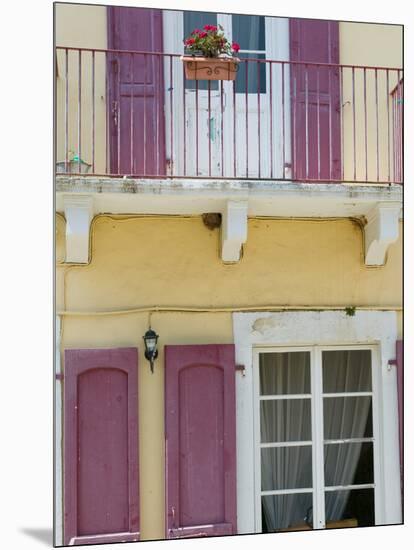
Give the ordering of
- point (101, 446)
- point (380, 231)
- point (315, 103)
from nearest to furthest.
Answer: point (101, 446) < point (380, 231) < point (315, 103)

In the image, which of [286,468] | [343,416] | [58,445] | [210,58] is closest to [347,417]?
[343,416]

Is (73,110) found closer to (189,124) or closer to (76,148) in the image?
(76,148)

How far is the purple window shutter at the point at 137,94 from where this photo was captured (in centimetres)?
311

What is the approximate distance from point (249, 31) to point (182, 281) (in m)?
1.25

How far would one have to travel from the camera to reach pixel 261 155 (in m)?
3.23

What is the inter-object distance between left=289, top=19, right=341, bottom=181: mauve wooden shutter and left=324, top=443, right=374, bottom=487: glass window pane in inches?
53.7

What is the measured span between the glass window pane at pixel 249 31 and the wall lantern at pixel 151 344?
1.46 meters

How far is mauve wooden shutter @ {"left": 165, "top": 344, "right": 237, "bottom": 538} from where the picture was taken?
3111 millimetres

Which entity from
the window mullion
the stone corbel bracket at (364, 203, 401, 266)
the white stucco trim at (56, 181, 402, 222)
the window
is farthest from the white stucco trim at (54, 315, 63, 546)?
the stone corbel bracket at (364, 203, 401, 266)

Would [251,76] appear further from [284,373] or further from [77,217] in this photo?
[284,373]

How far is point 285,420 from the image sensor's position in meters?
3.32

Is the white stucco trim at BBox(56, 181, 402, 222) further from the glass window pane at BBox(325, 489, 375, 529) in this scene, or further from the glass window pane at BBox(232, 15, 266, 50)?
the glass window pane at BBox(325, 489, 375, 529)
